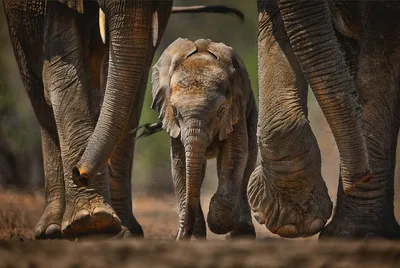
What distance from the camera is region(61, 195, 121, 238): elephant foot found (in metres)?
5.55

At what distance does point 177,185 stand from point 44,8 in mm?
1111

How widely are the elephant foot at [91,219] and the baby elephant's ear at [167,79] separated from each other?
67 centimetres

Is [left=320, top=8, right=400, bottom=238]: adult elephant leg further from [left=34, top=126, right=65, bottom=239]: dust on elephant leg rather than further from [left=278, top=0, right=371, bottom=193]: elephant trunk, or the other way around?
[left=34, top=126, right=65, bottom=239]: dust on elephant leg

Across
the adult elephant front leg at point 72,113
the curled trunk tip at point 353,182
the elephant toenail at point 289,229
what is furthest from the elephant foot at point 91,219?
the curled trunk tip at point 353,182

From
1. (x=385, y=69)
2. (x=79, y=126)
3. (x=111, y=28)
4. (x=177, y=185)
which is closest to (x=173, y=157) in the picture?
(x=177, y=185)

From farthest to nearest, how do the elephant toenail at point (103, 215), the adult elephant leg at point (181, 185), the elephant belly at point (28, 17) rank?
the elephant belly at point (28, 17) < the adult elephant leg at point (181, 185) < the elephant toenail at point (103, 215)

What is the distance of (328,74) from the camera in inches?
183

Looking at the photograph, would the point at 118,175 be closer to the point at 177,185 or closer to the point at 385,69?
the point at 177,185

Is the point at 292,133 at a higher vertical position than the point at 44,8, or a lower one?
lower

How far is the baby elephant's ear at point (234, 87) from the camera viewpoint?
6.21 m

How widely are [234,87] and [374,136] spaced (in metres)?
1.34

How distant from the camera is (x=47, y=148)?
6.84 m

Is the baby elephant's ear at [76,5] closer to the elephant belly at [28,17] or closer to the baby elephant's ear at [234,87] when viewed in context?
the elephant belly at [28,17]

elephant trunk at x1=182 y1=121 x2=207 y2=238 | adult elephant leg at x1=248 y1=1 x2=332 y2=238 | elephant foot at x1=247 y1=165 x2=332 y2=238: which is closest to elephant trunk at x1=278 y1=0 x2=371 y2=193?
adult elephant leg at x1=248 y1=1 x2=332 y2=238
